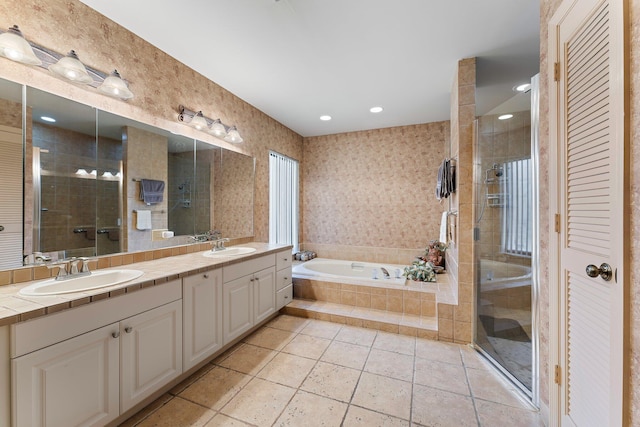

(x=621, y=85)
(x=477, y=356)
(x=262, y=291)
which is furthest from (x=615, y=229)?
(x=262, y=291)

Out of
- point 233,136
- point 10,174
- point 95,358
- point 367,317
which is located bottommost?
point 367,317

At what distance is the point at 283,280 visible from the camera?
2889mm

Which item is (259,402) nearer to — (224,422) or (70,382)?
(224,422)

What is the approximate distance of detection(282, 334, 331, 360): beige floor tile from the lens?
84.1 inches

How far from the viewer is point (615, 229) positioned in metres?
0.86

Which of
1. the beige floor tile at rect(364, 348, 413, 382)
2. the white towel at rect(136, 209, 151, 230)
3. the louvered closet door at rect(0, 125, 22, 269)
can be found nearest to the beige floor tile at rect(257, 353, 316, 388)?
the beige floor tile at rect(364, 348, 413, 382)

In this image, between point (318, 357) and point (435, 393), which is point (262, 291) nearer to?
point (318, 357)

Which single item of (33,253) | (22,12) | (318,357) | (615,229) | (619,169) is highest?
(22,12)

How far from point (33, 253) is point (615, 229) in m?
2.71

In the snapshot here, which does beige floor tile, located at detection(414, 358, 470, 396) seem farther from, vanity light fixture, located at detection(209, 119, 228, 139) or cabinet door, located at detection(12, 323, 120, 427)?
vanity light fixture, located at detection(209, 119, 228, 139)

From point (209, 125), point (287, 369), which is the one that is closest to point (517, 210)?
point (287, 369)

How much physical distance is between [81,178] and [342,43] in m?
2.14

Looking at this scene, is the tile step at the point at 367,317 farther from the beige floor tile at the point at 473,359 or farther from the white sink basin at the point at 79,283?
the white sink basin at the point at 79,283

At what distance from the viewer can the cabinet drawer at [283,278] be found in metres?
2.79
